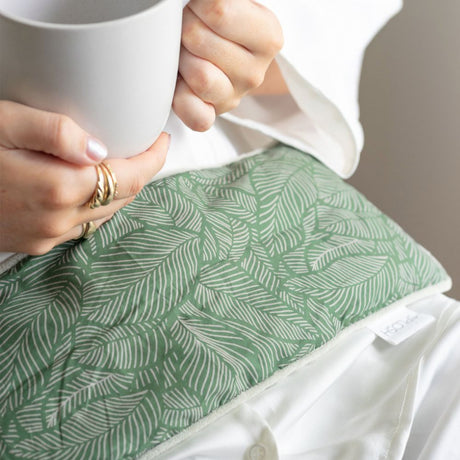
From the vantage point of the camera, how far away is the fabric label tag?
651mm

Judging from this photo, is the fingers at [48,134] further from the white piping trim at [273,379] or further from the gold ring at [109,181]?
the white piping trim at [273,379]

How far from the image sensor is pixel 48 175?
1.60ft

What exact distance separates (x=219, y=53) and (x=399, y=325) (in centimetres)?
31

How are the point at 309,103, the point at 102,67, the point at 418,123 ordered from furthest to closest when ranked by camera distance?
the point at 418,123 < the point at 309,103 < the point at 102,67

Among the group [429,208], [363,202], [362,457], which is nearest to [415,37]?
[429,208]

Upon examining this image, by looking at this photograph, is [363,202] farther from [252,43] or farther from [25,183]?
[25,183]

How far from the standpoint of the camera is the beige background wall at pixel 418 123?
1.04 meters

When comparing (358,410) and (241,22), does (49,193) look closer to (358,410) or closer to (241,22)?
(241,22)

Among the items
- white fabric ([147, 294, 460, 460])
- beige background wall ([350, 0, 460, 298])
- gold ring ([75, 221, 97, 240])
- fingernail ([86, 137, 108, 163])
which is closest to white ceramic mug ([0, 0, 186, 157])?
fingernail ([86, 137, 108, 163])

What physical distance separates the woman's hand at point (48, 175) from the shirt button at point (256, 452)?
0.74 ft

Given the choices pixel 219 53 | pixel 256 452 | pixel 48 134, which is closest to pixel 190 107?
pixel 219 53

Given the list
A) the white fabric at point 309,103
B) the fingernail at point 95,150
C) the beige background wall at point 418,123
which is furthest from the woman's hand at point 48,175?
the beige background wall at point 418,123

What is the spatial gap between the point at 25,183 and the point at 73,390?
0.16 metres

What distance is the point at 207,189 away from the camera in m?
0.70
